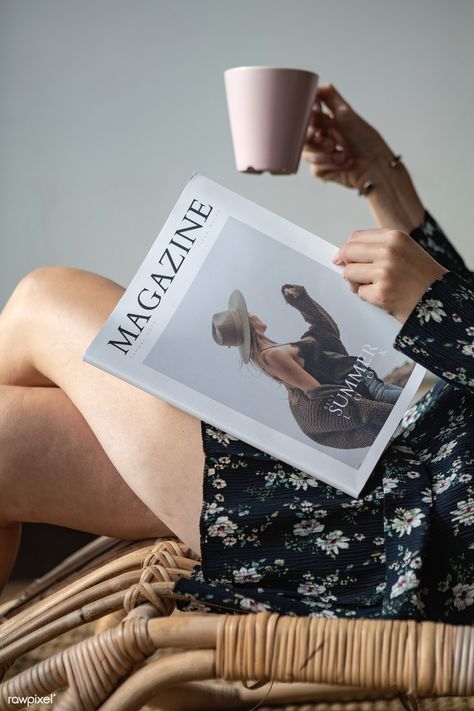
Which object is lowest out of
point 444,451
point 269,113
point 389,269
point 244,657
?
point 244,657

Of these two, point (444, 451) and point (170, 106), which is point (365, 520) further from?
point (170, 106)

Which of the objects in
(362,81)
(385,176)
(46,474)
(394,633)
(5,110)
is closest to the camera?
(394,633)

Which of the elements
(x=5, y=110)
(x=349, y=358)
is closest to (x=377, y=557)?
(x=349, y=358)

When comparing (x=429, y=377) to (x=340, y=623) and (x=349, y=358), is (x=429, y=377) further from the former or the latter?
(x=340, y=623)

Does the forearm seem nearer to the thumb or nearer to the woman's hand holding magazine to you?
the thumb

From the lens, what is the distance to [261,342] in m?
0.76

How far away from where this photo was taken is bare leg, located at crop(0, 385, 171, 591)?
84 cm

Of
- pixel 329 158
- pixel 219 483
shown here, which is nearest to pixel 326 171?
pixel 329 158

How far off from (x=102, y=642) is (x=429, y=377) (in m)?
1.69

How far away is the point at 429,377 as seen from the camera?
2.19 meters

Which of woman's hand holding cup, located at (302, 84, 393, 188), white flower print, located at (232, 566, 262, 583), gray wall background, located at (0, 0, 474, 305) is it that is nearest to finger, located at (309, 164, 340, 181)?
woman's hand holding cup, located at (302, 84, 393, 188)

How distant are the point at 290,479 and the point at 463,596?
0.17m

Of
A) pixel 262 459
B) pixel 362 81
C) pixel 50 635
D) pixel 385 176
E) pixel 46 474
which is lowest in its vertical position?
pixel 50 635

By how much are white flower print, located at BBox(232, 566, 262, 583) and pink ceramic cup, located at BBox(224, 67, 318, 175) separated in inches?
15.3
